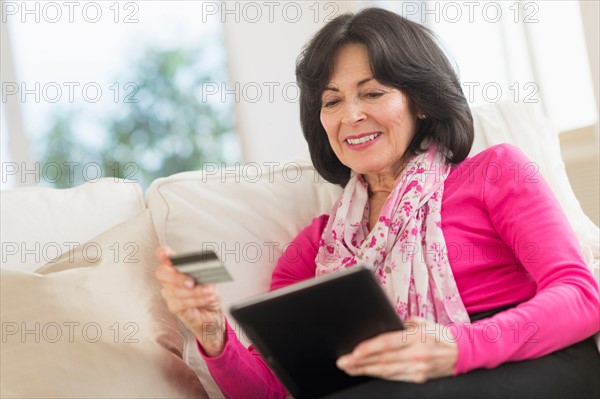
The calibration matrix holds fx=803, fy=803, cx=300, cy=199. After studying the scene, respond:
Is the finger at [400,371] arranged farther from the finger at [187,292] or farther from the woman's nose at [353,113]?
the woman's nose at [353,113]

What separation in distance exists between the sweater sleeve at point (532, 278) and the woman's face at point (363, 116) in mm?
211

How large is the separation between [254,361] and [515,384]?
52 cm

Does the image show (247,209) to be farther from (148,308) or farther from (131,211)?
(148,308)

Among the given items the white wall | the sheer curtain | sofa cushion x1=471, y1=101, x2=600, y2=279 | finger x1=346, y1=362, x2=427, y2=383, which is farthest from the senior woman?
the white wall

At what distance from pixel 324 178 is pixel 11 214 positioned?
696 millimetres

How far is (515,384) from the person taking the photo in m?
1.21

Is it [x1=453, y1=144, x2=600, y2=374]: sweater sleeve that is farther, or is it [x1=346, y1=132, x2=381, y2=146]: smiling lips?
[x1=346, y1=132, x2=381, y2=146]: smiling lips

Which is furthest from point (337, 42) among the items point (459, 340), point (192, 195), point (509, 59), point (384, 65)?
point (509, 59)

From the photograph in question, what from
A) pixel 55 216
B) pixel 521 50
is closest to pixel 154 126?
pixel 521 50

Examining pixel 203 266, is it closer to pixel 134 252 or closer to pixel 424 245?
pixel 134 252

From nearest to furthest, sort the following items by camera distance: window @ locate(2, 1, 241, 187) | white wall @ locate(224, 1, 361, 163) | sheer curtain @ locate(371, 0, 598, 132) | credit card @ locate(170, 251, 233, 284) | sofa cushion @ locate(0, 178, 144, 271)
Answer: credit card @ locate(170, 251, 233, 284) → sofa cushion @ locate(0, 178, 144, 271) → sheer curtain @ locate(371, 0, 598, 132) → white wall @ locate(224, 1, 361, 163) → window @ locate(2, 1, 241, 187)

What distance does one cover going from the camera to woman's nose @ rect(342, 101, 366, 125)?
1.64m

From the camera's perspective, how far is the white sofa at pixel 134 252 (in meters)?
1.38

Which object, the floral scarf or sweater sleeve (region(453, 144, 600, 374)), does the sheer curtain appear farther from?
sweater sleeve (region(453, 144, 600, 374))
